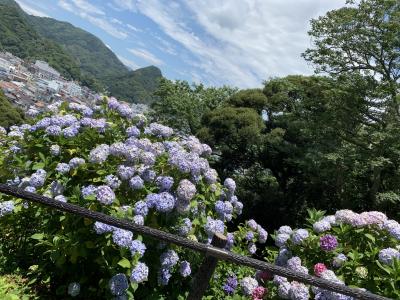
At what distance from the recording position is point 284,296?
9.45ft

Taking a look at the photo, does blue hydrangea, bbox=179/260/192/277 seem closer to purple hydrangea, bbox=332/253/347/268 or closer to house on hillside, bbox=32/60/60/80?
purple hydrangea, bbox=332/253/347/268

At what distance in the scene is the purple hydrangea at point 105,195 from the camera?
275 cm

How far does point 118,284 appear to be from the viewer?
264 centimetres

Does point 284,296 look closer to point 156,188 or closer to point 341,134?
point 156,188

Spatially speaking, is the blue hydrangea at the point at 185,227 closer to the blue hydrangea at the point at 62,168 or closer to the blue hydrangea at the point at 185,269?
the blue hydrangea at the point at 185,269

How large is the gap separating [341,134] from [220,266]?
868 cm

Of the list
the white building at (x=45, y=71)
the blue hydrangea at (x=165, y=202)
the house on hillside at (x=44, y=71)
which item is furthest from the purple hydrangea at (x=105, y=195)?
the white building at (x=45, y=71)

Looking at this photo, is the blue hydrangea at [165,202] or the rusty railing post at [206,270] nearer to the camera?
the rusty railing post at [206,270]

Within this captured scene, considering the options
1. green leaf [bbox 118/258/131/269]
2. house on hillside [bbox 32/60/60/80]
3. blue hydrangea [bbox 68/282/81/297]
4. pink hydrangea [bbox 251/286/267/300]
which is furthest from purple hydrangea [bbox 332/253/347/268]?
house on hillside [bbox 32/60/60/80]

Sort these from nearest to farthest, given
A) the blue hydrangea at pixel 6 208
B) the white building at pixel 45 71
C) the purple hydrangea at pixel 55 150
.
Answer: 1. the blue hydrangea at pixel 6 208
2. the purple hydrangea at pixel 55 150
3. the white building at pixel 45 71

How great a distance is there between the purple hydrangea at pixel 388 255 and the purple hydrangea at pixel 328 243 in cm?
30

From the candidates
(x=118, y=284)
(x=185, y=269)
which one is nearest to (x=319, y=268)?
(x=185, y=269)

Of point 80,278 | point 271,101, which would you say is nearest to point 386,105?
point 271,101

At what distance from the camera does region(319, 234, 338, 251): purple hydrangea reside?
3.00 meters
